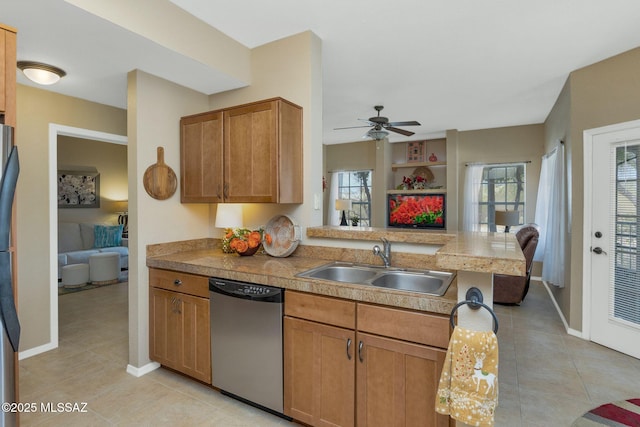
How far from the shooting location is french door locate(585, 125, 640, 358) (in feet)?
9.74

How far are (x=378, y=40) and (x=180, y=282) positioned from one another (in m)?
2.58

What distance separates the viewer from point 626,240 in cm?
303

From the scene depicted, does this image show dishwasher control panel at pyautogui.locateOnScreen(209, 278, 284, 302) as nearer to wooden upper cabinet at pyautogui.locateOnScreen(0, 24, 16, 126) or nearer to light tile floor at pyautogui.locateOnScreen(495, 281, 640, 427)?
wooden upper cabinet at pyautogui.locateOnScreen(0, 24, 16, 126)

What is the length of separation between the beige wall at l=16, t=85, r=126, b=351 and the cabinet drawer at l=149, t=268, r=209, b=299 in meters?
1.28

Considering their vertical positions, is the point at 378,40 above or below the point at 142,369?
above

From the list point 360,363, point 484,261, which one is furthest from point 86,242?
point 484,261

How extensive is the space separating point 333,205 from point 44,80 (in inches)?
227

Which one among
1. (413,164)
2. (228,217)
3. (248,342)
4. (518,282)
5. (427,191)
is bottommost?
(518,282)

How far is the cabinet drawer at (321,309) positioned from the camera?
5.68 ft

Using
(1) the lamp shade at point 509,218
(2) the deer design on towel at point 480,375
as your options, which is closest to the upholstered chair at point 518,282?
(1) the lamp shade at point 509,218

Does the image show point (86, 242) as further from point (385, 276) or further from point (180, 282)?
point (385, 276)

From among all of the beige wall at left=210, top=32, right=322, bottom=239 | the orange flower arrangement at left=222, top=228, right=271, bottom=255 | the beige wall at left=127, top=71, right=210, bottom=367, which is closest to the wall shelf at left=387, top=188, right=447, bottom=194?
the beige wall at left=210, top=32, right=322, bottom=239

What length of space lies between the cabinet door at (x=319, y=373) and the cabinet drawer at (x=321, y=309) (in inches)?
1.4

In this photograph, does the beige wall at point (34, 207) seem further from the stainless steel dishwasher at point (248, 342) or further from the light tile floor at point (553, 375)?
the light tile floor at point (553, 375)
